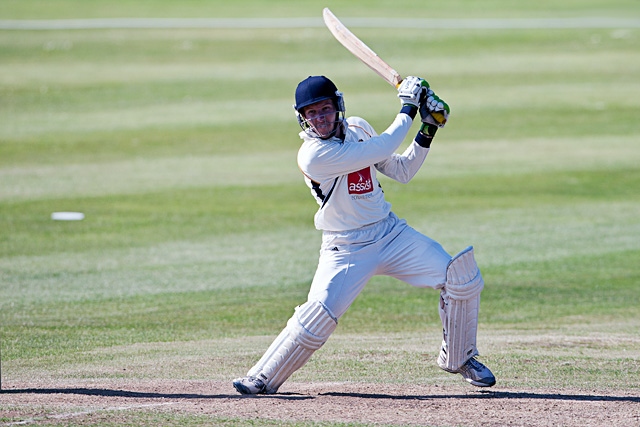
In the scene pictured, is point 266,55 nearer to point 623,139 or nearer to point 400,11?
point 400,11

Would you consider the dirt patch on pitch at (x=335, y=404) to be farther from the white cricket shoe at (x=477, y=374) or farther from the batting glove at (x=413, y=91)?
the batting glove at (x=413, y=91)

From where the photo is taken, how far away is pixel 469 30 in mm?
26000

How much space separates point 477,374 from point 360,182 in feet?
4.73

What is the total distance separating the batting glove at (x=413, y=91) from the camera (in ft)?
22.2

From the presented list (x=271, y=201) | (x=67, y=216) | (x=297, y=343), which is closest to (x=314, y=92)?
(x=297, y=343)

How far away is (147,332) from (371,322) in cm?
201

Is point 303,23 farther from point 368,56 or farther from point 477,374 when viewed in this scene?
point 477,374

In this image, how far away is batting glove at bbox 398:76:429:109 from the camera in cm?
677

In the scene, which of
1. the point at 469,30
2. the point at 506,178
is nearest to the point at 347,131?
the point at 506,178

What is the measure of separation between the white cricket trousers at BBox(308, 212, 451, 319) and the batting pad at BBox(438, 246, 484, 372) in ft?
0.26

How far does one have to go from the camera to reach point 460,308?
6.64m

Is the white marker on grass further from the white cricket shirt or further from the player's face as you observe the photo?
the player's face

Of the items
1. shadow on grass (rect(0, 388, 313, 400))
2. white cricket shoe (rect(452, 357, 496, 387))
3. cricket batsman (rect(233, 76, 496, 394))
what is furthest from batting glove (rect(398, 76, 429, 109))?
shadow on grass (rect(0, 388, 313, 400))

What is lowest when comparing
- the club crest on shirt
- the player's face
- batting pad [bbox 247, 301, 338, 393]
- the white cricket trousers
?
batting pad [bbox 247, 301, 338, 393]
